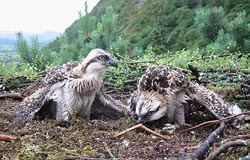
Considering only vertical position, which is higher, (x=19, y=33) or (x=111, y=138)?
(x=19, y=33)

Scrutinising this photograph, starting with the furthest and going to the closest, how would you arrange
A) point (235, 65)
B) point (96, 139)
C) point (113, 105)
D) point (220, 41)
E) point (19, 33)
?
point (19, 33), point (220, 41), point (235, 65), point (113, 105), point (96, 139)

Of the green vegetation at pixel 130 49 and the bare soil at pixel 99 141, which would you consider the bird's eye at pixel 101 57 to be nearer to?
the bare soil at pixel 99 141

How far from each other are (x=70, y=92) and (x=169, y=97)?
43.3 inches

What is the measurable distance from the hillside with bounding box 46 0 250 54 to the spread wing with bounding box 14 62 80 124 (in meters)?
5.00

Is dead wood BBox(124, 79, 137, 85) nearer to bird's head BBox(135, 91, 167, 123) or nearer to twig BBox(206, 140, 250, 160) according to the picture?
bird's head BBox(135, 91, 167, 123)

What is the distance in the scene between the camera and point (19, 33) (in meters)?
13.1

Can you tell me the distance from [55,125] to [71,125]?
17 centimetres

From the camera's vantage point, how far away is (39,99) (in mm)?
5836

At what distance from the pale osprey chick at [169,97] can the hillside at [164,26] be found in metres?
4.71

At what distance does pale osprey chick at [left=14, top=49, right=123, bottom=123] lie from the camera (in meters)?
5.67

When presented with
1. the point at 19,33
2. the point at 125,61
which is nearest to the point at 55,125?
the point at 125,61

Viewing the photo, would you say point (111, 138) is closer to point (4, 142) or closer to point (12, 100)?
point (4, 142)

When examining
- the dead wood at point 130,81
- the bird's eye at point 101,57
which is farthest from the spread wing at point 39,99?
the dead wood at point 130,81

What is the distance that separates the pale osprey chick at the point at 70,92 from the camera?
5.67 m
